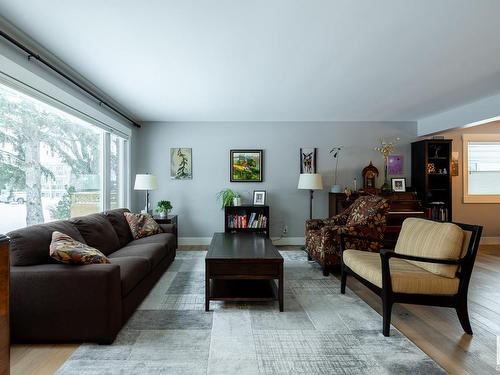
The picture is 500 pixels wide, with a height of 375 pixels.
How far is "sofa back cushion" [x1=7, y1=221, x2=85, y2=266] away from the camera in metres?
2.02

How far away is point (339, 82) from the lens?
10.9 ft

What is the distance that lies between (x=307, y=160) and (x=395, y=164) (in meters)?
1.72

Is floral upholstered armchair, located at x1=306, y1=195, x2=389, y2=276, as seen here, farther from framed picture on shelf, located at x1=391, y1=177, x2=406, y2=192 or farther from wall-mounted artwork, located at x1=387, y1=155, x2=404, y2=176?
wall-mounted artwork, located at x1=387, y1=155, x2=404, y2=176

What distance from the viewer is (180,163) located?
5273mm

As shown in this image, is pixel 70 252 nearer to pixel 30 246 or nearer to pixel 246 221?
pixel 30 246

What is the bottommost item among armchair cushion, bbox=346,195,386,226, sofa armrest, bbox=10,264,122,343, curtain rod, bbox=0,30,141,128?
sofa armrest, bbox=10,264,122,343

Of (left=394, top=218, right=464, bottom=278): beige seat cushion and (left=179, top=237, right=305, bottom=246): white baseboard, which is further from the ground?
(left=394, top=218, right=464, bottom=278): beige seat cushion

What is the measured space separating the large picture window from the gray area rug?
1495mm

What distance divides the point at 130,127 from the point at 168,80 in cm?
210

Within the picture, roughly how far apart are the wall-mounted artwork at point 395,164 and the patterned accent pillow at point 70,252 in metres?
5.10

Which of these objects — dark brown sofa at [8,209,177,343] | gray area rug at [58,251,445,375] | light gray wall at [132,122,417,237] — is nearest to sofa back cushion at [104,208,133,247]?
gray area rug at [58,251,445,375]

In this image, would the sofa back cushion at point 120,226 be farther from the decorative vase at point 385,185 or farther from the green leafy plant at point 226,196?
the decorative vase at point 385,185

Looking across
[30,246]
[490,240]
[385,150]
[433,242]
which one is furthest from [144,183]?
[490,240]

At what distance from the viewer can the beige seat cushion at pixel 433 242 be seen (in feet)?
6.98
